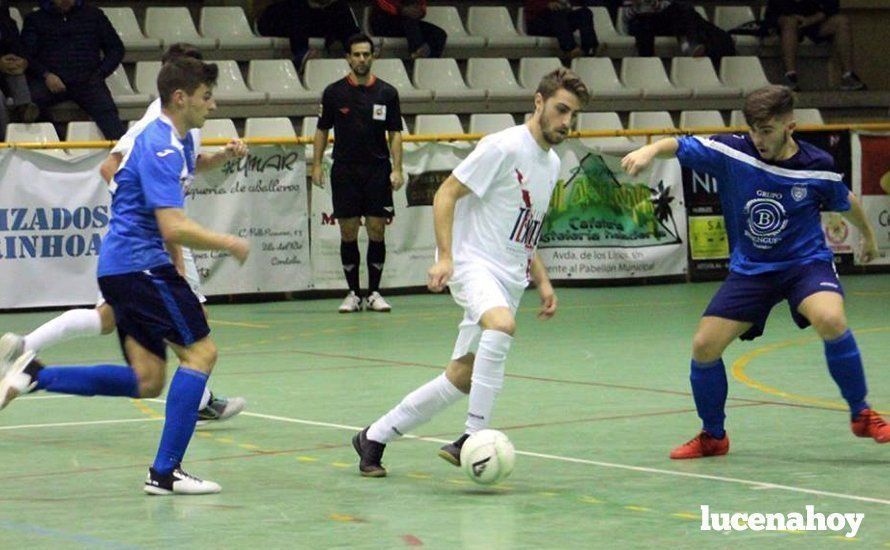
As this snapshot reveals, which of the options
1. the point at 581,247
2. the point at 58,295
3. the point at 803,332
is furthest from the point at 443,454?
the point at 581,247

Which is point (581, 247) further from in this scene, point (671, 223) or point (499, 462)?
point (499, 462)

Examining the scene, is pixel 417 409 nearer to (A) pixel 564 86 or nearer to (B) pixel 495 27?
(A) pixel 564 86

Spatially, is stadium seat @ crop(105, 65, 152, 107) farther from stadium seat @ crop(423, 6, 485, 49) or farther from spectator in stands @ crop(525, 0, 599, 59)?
spectator in stands @ crop(525, 0, 599, 59)

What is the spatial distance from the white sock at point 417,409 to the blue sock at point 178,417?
869mm

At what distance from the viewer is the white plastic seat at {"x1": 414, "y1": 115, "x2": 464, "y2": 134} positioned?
60.0 ft

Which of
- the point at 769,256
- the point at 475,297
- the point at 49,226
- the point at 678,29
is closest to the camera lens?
the point at 475,297

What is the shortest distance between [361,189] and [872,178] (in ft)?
Answer: 21.4

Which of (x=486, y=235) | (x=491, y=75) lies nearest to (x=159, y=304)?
(x=486, y=235)

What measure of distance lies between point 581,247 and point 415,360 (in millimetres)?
6282

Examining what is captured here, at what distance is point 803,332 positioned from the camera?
13.4m

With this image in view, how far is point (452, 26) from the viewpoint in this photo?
21359 mm

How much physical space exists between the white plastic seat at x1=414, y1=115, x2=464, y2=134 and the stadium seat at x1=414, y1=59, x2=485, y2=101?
1044 mm

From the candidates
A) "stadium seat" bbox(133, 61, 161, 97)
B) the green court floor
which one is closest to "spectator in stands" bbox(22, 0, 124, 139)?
"stadium seat" bbox(133, 61, 161, 97)

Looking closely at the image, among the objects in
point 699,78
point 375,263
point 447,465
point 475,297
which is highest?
point 475,297
